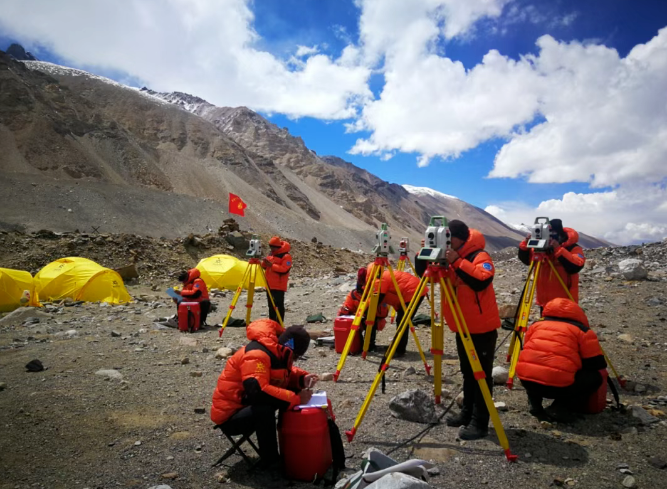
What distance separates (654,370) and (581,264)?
1695 mm

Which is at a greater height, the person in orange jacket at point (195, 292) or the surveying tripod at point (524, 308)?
the surveying tripod at point (524, 308)

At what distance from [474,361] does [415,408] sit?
106 cm

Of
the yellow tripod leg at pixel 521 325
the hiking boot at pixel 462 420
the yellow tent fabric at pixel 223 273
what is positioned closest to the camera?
the hiking boot at pixel 462 420

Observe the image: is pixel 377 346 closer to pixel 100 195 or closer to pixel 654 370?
pixel 654 370

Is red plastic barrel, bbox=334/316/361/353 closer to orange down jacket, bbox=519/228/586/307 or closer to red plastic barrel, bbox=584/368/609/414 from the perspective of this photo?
orange down jacket, bbox=519/228/586/307

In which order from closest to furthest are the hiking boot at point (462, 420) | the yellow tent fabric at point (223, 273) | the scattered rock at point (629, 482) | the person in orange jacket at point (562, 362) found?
the scattered rock at point (629, 482)
the person in orange jacket at point (562, 362)
the hiking boot at point (462, 420)
the yellow tent fabric at point (223, 273)

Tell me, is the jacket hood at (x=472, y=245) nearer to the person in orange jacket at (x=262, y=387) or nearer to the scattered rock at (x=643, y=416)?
the person in orange jacket at (x=262, y=387)

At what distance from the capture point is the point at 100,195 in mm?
34594

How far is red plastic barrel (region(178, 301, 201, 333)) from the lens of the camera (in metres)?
8.88

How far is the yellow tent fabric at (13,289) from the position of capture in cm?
1054

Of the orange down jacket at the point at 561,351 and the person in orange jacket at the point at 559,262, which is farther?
the person in orange jacket at the point at 559,262

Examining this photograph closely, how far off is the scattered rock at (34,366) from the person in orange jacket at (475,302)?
215 inches

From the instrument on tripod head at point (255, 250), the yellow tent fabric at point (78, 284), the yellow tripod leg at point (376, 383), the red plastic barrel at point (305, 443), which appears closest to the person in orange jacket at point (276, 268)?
the instrument on tripod head at point (255, 250)

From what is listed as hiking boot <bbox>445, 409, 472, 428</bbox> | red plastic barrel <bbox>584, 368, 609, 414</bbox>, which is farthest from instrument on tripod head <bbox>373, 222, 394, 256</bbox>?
red plastic barrel <bbox>584, 368, 609, 414</bbox>
